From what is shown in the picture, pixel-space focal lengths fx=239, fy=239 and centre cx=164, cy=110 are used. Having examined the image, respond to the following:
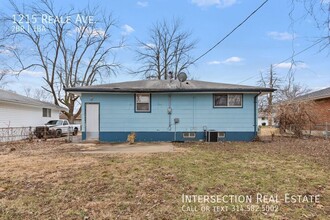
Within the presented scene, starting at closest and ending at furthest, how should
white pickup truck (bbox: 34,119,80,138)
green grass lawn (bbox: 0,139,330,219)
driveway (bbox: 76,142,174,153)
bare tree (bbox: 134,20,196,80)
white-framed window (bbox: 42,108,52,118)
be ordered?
green grass lawn (bbox: 0,139,330,219) < driveway (bbox: 76,142,174,153) < white pickup truck (bbox: 34,119,80,138) < white-framed window (bbox: 42,108,52,118) < bare tree (bbox: 134,20,196,80)

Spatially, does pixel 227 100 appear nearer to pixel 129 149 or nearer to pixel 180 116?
pixel 180 116

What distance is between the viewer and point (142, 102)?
1270cm

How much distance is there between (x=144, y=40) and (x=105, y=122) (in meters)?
22.4

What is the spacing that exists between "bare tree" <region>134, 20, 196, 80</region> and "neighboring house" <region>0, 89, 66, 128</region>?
14780mm

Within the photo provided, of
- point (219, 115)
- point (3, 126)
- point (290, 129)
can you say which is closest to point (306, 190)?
point (219, 115)

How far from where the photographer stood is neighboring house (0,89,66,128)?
1538 centimetres

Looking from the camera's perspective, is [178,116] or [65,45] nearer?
[178,116]

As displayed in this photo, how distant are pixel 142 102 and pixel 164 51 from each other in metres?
22.6

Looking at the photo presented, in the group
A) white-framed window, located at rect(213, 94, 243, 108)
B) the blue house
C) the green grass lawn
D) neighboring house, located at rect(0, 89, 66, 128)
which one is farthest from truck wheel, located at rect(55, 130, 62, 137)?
white-framed window, located at rect(213, 94, 243, 108)

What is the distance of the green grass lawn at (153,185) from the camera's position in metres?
3.56

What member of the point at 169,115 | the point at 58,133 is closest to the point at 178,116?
the point at 169,115

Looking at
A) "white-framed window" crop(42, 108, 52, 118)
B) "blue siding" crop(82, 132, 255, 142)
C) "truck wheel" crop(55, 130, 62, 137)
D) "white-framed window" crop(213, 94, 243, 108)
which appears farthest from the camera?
"white-framed window" crop(42, 108, 52, 118)

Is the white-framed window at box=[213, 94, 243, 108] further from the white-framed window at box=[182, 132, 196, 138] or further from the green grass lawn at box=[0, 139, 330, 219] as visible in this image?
the green grass lawn at box=[0, 139, 330, 219]

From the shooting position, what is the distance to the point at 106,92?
12.4m
